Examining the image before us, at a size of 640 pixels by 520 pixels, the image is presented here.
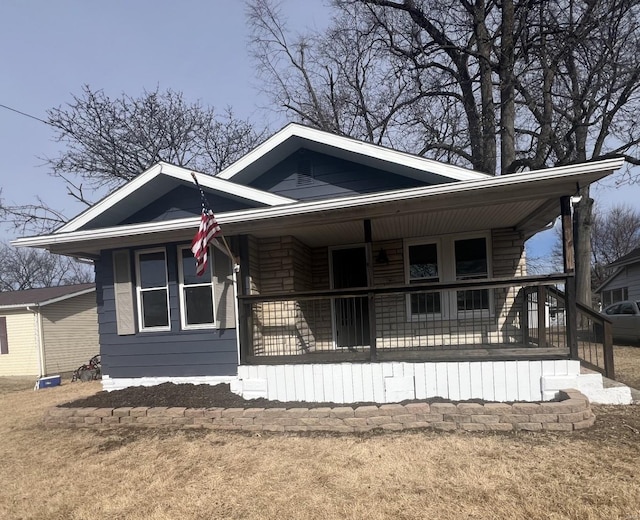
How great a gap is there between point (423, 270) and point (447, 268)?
462mm

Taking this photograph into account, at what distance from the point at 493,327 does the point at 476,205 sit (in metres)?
3.07

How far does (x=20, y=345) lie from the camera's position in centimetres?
1527

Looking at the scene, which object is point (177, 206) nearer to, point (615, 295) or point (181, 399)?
point (181, 399)

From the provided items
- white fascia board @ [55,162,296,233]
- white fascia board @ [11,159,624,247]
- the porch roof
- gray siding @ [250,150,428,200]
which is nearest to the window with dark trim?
the porch roof

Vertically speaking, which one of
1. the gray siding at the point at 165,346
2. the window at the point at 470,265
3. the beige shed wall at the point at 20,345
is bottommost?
the beige shed wall at the point at 20,345

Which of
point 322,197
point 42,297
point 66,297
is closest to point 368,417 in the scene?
point 322,197

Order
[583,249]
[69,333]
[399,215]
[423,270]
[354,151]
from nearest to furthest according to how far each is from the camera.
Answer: [399,215]
[354,151]
[423,270]
[583,249]
[69,333]

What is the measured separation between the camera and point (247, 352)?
631 centimetres

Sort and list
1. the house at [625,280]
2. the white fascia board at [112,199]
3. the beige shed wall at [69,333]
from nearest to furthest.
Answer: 1. the white fascia board at [112,199]
2. the beige shed wall at [69,333]
3. the house at [625,280]

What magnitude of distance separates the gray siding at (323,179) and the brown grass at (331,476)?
4478 mm

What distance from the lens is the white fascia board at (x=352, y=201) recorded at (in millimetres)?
4959

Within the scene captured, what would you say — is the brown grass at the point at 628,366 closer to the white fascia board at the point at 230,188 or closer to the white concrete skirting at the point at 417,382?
the white concrete skirting at the point at 417,382

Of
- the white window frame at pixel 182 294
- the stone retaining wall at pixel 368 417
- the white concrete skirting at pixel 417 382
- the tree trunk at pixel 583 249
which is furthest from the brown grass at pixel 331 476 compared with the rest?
the tree trunk at pixel 583 249

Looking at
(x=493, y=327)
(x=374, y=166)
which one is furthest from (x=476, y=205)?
(x=493, y=327)
